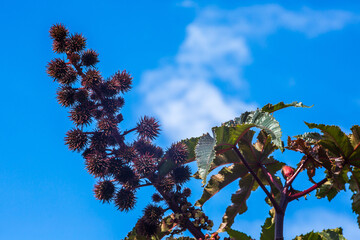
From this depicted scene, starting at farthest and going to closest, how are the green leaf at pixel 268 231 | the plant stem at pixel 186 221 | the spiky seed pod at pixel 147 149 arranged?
the green leaf at pixel 268 231, the spiky seed pod at pixel 147 149, the plant stem at pixel 186 221

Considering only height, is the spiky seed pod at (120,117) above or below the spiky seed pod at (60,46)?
below

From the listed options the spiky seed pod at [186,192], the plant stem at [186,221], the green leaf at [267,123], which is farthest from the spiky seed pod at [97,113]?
the green leaf at [267,123]

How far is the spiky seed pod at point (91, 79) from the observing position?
20.1ft

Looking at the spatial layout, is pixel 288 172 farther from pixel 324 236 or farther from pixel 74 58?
pixel 74 58

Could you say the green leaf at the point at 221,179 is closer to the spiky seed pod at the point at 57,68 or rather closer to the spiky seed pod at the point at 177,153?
the spiky seed pod at the point at 177,153

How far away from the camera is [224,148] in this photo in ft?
18.0

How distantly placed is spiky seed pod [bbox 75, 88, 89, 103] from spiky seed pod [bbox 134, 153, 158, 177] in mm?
1324

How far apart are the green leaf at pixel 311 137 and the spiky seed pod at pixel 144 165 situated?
78.2 inches

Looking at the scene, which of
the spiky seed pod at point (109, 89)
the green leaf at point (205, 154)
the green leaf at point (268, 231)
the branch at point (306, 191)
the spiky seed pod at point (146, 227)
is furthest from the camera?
the spiky seed pod at point (109, 89)

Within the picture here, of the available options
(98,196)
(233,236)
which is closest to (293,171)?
(233,236)

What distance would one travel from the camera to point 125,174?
5.62 metres

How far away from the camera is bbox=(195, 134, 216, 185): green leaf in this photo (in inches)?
180

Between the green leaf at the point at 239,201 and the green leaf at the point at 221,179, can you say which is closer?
the green leaf at the point at 221,179

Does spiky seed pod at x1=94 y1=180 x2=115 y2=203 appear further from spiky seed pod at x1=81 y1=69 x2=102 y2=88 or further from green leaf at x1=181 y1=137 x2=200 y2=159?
spiky seed pod at x1=81 y1=69 x2=102 y2=88
